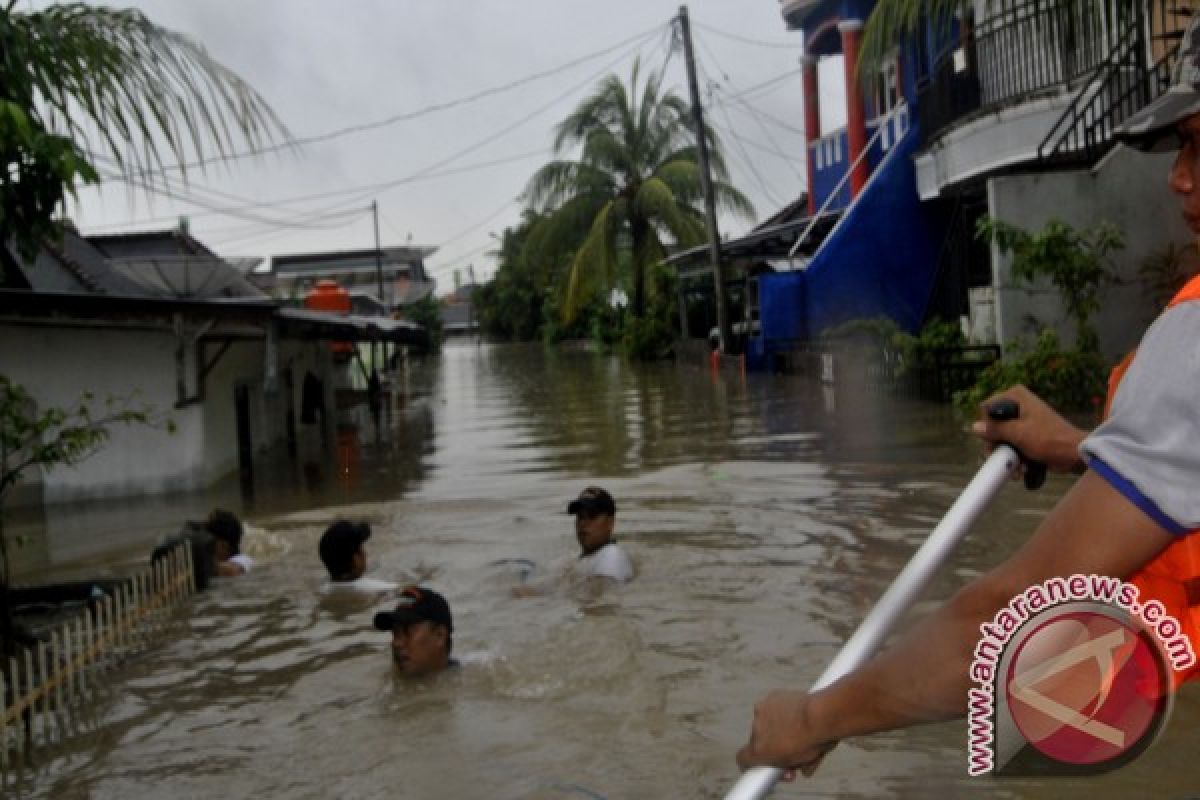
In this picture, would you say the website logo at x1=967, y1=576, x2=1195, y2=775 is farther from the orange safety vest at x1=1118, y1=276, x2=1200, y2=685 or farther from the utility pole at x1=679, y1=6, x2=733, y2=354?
the utility pole at x1=679, y1=6, x2=733, y2=354

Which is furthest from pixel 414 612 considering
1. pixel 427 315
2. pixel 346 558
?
pixel 427 315

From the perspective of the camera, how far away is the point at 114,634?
27.8 ft

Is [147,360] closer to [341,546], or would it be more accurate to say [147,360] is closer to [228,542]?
[228,542]

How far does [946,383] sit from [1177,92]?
1950 centimetres

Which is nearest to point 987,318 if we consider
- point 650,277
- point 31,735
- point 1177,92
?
point 31,735

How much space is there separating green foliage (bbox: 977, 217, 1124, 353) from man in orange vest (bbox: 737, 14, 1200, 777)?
50.2ft

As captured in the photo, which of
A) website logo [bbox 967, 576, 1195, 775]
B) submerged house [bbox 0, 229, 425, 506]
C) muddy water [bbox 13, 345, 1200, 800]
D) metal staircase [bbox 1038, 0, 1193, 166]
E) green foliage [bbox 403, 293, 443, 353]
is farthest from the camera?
green foliage [bbox 403, 293, 443, 353]

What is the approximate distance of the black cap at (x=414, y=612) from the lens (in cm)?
746

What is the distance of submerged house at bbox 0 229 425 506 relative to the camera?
49.3 feet

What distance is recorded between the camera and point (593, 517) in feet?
31.6

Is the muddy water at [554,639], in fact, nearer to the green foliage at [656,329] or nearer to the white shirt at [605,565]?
the white shirt at [605,565]

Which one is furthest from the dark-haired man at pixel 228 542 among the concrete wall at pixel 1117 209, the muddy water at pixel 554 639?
the concrete wall at pixel 1117 209

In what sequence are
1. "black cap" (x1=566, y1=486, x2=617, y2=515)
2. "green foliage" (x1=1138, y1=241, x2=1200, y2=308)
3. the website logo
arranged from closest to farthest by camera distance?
1. the website logo
2. "black cap" (x1=566, y1=486, x2=617, y2=515)
3. "green foliage" (x1=1138, y1=241, x2=1200, y2=308)

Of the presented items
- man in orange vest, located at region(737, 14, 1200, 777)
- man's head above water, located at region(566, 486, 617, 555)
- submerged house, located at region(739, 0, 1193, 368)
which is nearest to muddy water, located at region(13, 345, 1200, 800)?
man's head above water, located at region(566, 486, 617, 555)
